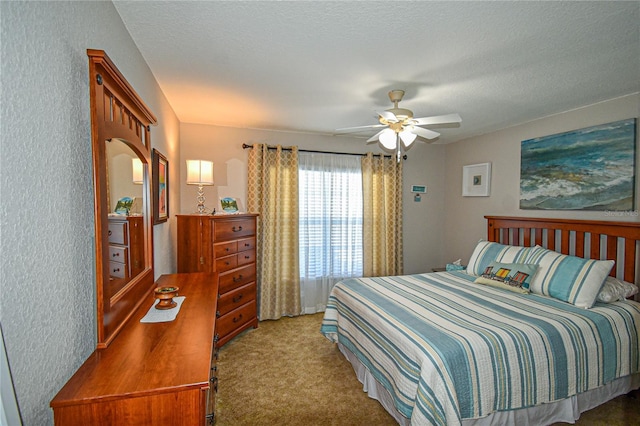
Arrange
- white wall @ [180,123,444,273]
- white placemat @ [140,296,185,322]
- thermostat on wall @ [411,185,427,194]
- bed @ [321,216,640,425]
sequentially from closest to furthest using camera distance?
white placemat @ [140,296,185,322]
bed @ [321,216,640,425]
white wall @ [180,123,444,273]
thermostat on wall @ [411,185,427,194]

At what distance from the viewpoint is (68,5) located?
3.30 ft

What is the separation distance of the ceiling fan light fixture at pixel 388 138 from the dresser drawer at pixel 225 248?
183cm

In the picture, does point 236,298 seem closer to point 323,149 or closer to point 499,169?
point 323,149

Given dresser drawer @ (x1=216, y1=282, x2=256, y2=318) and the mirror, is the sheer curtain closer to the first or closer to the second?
dresser drawer @ (x1=216, y1=282, x2=256, y2=318)

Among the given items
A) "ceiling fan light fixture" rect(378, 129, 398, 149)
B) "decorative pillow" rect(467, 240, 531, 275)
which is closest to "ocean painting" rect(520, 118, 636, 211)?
Answer: "decorative pillow" rect(467, 240, 531, 275)

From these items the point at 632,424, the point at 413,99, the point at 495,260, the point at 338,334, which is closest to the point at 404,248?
the point at 495,260

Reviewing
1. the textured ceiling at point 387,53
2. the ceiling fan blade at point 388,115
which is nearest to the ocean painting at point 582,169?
the textured ceiling at point 387,53

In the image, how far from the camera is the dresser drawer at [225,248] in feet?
9.61

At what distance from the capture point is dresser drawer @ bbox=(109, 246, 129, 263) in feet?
4.00

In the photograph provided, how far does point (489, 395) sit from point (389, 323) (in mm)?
663

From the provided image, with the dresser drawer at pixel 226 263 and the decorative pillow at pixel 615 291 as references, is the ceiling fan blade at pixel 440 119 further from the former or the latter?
the dresser drawer at pixel 226 263

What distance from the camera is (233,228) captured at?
3.12 metres

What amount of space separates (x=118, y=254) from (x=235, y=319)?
2.06 m

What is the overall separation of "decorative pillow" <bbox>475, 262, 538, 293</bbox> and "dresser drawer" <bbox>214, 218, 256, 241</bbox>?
8.05ft
